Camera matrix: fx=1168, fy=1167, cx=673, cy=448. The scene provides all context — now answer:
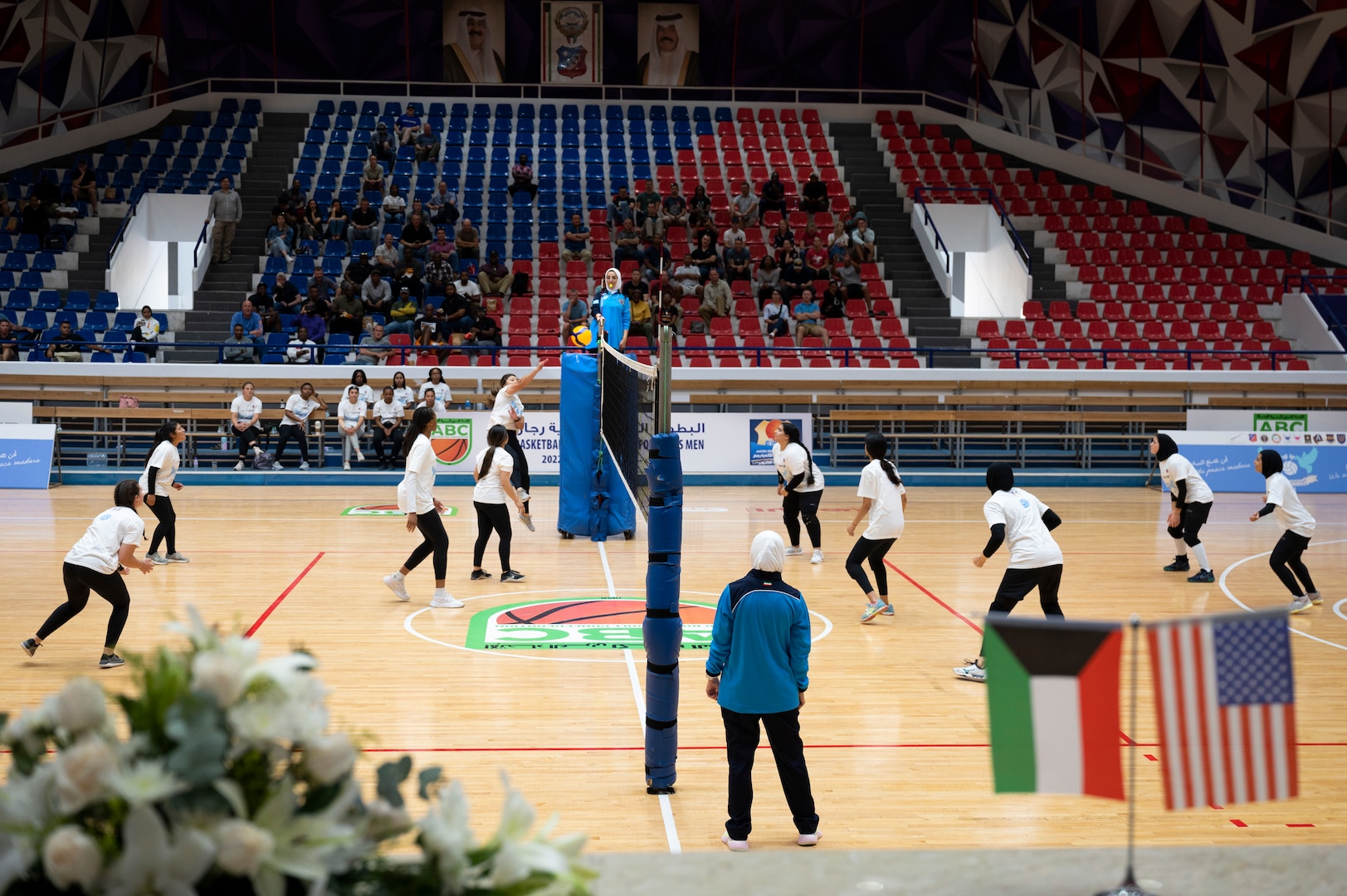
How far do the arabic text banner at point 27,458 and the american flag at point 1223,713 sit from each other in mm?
19880

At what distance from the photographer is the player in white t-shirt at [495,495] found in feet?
37.6

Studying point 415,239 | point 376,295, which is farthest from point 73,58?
point 376,295

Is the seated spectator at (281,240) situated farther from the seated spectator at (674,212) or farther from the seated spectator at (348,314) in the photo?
the seated spectator at (674,212)

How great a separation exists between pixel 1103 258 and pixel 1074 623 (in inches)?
1047

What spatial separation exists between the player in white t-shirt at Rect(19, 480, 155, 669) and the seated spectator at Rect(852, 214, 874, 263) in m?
19.8

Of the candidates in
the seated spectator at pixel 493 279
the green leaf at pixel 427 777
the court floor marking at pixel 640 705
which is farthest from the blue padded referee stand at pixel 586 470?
the green leaf at pixel 427 777

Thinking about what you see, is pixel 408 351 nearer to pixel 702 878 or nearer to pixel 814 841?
pixel 814 841

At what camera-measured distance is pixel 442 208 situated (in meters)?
25.9

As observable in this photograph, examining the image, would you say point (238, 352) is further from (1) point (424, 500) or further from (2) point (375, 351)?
(1) point (424, 500)

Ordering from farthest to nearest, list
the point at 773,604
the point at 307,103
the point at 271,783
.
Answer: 1. the point at 307,103
2. the point at 773,604
3. the point at 271,783

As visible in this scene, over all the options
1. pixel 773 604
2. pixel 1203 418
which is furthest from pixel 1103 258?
pixel 773 604

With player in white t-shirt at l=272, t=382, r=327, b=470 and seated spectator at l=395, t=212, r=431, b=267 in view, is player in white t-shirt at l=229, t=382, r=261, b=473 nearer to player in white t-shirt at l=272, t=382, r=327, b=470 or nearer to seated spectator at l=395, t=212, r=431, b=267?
player in white t-shirt at l=272, t=382, r=327, b=470

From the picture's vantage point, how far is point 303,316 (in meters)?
22.5

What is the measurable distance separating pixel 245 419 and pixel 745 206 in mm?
12372
